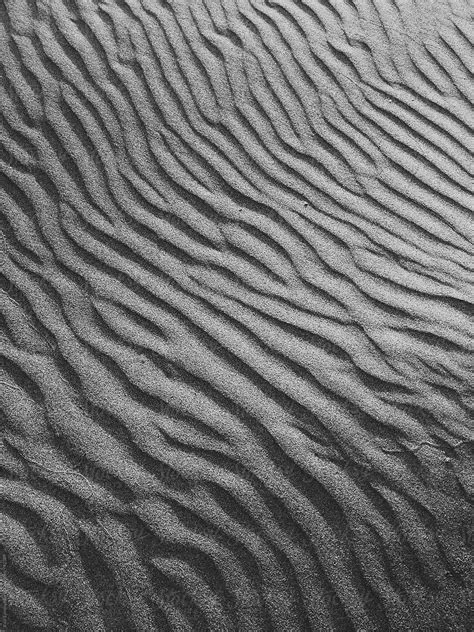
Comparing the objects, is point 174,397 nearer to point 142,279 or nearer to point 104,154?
point 142,279

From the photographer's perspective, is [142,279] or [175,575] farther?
[142,279]

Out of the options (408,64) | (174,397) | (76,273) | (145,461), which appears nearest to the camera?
(145,461)

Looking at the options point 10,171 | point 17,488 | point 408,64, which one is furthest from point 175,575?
point 408,64

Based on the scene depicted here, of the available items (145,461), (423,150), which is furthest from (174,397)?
(423,150)

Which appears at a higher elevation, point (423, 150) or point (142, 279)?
point (423, 150)

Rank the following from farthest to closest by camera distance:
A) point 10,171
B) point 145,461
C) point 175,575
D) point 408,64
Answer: point 408,64 → point 10,171 → point 145,461 → point 175,575

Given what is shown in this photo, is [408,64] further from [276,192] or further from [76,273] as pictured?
[76,273]

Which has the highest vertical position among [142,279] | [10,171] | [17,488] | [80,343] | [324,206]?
[10,171]
